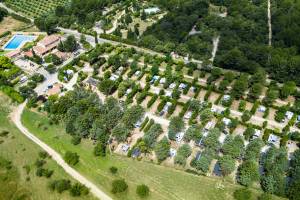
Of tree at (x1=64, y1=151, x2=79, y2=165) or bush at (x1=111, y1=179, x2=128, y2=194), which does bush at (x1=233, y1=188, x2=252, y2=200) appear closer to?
bush at (x1=111, y1=179, x2=128, y2=194)

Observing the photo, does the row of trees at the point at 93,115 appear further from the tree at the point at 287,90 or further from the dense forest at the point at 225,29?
the tree at the point at 287,90

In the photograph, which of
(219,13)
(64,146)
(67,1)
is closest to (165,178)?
(64,146)

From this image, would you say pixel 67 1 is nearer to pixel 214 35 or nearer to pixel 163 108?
pixel 214 35

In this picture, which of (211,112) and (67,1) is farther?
(67,1)

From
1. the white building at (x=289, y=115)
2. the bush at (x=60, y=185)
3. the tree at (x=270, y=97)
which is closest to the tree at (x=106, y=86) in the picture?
the bush at (x=60, y=185)

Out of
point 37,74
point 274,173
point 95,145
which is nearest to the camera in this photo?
point 274,173

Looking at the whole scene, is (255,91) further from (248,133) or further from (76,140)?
(76,140)

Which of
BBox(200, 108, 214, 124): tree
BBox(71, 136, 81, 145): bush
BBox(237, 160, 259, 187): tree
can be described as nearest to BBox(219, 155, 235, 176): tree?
BBox(237, 160, 259, 187): tree
